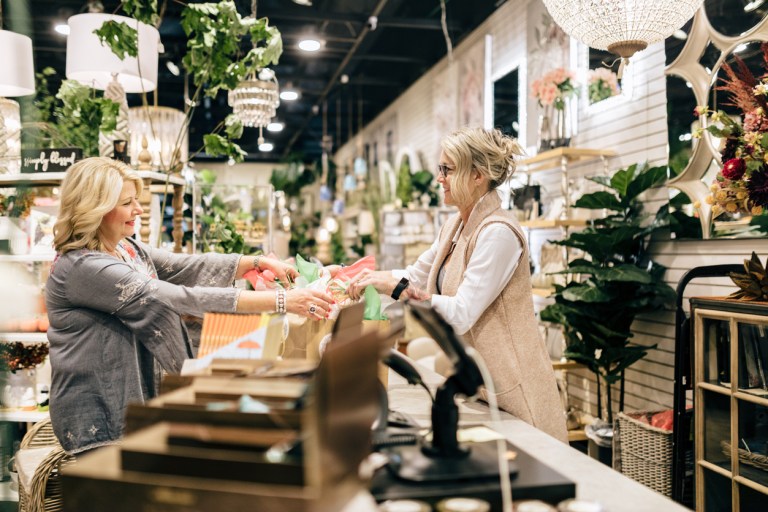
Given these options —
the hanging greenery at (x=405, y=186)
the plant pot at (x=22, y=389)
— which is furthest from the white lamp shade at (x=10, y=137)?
the hanging greenery at (x=405, y=186)

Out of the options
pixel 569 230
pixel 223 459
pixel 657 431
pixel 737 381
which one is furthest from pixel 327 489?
pixel 569 230

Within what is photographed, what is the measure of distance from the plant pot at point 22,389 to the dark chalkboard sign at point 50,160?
1.27 m

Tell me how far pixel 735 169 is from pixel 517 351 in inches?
47.9

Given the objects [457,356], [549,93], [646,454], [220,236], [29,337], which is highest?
[549,93]

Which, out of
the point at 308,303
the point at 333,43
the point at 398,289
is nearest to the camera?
the point at 308,303

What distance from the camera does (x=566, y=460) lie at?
1392mm

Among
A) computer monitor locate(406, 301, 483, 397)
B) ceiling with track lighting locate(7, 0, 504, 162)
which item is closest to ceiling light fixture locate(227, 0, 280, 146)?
ceiling with track lighting locate(7, 0, 504, 162)

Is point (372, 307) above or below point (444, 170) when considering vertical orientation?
below

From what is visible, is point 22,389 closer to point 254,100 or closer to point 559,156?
point 254,100

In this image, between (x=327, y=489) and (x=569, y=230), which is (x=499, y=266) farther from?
(x=569, y=230)

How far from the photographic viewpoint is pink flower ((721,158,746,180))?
2.50m

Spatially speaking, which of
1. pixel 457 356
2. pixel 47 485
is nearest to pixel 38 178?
pixel 47 485

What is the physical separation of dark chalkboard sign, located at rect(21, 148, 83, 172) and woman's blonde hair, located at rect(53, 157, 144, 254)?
176 centimetres

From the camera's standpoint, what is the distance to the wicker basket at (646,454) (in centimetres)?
334
